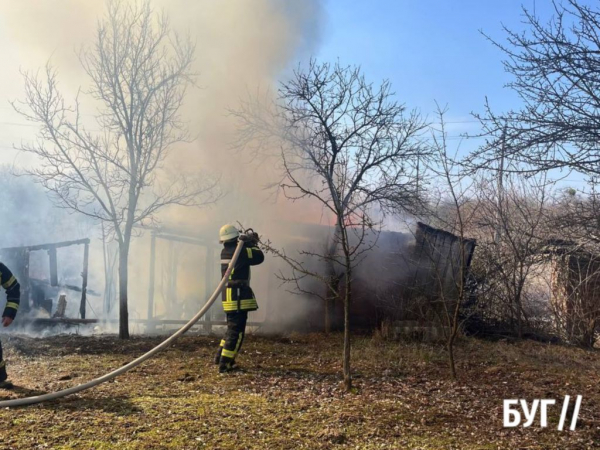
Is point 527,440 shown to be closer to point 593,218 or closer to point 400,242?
point 593,218

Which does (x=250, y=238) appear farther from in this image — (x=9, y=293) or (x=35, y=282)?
(x=35, y=282)

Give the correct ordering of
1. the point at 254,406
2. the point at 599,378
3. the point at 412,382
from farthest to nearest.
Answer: the point at 599,378, the point at 412,382, the point at 254,406

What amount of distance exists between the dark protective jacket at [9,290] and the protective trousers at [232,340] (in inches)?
91.4

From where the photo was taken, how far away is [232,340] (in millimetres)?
5969

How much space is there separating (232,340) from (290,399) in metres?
1.45

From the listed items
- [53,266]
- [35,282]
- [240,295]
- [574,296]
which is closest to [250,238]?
[240,295]

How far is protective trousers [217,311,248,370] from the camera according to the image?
233 inches

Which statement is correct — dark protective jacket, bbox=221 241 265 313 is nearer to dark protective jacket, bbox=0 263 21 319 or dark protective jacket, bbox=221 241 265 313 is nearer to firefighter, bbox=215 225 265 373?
firefighter, bbox=215 225 265 373

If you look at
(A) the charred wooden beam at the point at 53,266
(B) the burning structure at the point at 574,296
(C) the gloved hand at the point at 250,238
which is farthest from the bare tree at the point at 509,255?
(A) the charred wooden beam at the point at 53,266

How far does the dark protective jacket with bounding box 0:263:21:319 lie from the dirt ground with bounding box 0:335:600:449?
2.52 feet

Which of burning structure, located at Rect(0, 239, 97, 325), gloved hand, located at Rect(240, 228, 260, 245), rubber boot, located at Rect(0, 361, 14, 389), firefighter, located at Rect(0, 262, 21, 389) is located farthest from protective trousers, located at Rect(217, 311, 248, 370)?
burning structure, located at Rect(0, 239, 97, 325)

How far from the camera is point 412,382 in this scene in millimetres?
5355

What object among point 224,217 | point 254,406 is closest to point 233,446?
point 254,406

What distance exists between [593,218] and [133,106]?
21.9 ft
